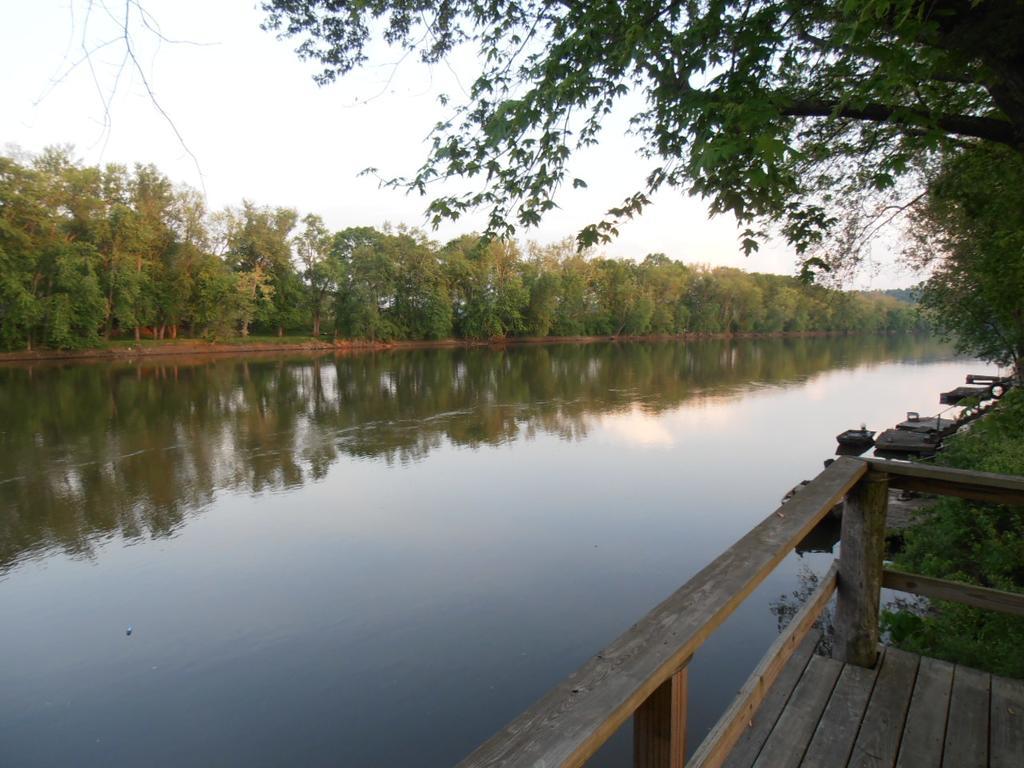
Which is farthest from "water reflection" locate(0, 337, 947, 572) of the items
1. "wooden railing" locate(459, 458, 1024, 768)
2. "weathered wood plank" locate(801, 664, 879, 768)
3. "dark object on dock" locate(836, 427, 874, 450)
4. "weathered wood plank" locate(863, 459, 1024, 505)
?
"weathered wood plank" locate(863, 459, 1024, 505)

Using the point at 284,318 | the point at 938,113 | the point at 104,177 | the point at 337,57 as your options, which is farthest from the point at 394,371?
the point at 938,113

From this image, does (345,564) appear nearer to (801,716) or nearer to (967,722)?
(801,716)

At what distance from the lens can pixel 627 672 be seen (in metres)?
1.28

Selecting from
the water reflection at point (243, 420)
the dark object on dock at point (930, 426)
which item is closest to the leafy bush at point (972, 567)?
the dark object on dock at point (930, 426)

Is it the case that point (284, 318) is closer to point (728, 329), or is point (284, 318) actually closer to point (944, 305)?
point (944, 305)

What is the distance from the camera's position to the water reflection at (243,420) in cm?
1352

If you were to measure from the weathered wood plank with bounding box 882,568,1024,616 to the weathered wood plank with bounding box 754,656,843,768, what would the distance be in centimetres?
56

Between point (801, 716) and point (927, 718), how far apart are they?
565 millimetres

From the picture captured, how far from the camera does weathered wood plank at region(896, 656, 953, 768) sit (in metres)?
2.64

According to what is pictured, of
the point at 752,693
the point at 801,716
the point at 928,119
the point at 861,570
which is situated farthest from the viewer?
the point at 928,119

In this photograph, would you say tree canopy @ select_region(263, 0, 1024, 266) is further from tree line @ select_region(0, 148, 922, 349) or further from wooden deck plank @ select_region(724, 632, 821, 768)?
tree line @ select_region(0, 148, 922, 349)

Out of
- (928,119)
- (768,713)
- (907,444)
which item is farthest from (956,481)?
(907,444)

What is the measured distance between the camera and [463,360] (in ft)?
169

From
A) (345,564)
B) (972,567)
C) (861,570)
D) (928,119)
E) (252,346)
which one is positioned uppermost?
(928,119)
